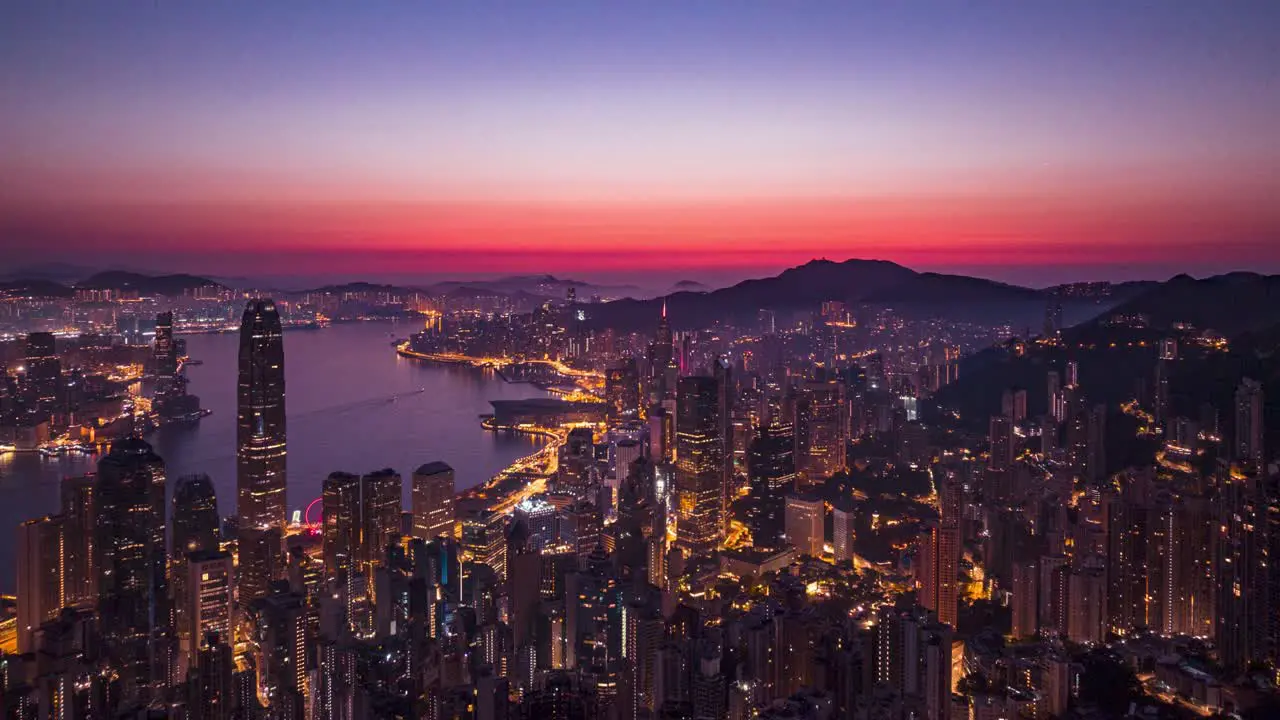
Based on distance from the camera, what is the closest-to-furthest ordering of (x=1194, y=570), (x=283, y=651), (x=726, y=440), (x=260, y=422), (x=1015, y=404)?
(x=283, y=651) → (x=1194, y=570) → (x=260, y=422) → (x=1015, y=404) → (x=726, y=440)

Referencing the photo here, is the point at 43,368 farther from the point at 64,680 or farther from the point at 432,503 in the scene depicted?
the point at 64,680

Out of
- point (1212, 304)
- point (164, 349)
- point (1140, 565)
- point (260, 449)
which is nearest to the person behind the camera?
point (1140, 565)

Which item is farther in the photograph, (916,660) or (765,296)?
(765,296)

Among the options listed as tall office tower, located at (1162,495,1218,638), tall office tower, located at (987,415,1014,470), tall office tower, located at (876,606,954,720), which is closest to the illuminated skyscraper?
tall office tower, located at (876,606,954,720)

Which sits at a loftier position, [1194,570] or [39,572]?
[1194,570]

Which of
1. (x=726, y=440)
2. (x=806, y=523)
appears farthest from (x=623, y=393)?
(x=806, y=523)

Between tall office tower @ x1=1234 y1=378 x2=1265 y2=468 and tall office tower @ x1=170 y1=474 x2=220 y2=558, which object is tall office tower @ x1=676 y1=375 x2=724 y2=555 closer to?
tall office tower @ x1=170 y1=474 x2=220 y2=558

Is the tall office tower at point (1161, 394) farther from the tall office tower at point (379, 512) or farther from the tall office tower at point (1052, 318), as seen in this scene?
the tall office tower at point (379, 512)

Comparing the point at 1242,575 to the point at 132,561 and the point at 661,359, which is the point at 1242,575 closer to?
the point at 132,561

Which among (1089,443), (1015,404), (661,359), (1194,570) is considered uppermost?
(661,359)
